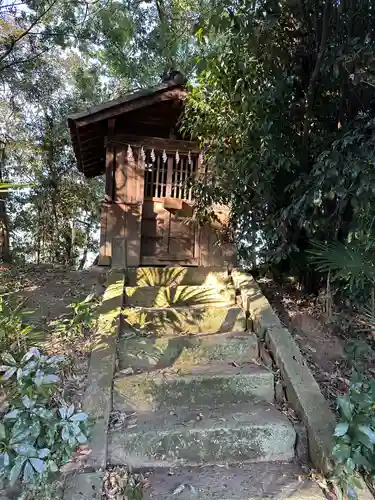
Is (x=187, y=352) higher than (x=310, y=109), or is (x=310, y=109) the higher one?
(x=310, y=109)

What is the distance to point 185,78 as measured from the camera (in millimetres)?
5828

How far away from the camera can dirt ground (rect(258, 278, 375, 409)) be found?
337cm

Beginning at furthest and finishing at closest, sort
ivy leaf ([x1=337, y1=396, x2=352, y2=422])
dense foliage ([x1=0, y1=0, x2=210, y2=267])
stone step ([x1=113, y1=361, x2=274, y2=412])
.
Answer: dense foliage ([x1=0, y1=0, x2=210, y2=267]), stone step ([x1=113, y1=361, x2=274, y2=412]), ivy leaf ([x1=337, y1=396, x2=352, y2=422])

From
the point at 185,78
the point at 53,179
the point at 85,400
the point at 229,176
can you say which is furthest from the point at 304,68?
the point at 53,179

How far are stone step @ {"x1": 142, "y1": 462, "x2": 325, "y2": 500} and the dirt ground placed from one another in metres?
0.72

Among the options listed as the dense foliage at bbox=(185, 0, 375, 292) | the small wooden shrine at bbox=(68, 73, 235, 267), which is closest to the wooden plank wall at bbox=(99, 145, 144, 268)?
the small wooden shrine at bbox=(68, 73, 235, 267)

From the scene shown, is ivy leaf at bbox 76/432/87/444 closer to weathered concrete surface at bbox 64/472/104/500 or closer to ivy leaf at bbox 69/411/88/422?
ivy leaf at bbox 69/411/88/422

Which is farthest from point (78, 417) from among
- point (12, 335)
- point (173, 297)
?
point (173, 297)

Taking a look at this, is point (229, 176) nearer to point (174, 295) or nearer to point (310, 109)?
point (310, 109)

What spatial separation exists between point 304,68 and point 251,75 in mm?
699

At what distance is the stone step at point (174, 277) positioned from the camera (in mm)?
5094

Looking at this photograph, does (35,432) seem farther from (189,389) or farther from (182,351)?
(182,351)

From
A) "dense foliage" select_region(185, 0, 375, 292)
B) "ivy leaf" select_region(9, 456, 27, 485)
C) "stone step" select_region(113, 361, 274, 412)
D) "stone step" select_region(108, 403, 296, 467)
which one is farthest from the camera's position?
"dense foliage" select_region(185, 0, 375, 292)

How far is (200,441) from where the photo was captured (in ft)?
8.80
